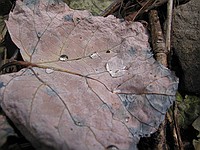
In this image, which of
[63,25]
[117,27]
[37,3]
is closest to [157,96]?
[117,27]

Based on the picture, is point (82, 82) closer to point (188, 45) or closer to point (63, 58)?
point (63, 58)

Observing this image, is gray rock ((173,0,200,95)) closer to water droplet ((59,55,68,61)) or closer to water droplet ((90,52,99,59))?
water droplet ((90,52,99,59))

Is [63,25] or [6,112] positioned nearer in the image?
[6,112]

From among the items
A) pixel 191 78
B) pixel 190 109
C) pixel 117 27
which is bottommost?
pixel 190 109

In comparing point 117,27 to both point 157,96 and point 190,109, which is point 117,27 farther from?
point 190,109

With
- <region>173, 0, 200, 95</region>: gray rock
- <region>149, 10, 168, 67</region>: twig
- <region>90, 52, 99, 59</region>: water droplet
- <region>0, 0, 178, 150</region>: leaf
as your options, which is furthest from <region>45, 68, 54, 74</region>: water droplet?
<region>173, 0, 200, 95</region>: gray rock

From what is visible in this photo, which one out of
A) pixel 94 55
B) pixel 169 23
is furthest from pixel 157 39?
pixel 94 55

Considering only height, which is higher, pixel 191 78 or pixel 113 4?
pixel 113 4
